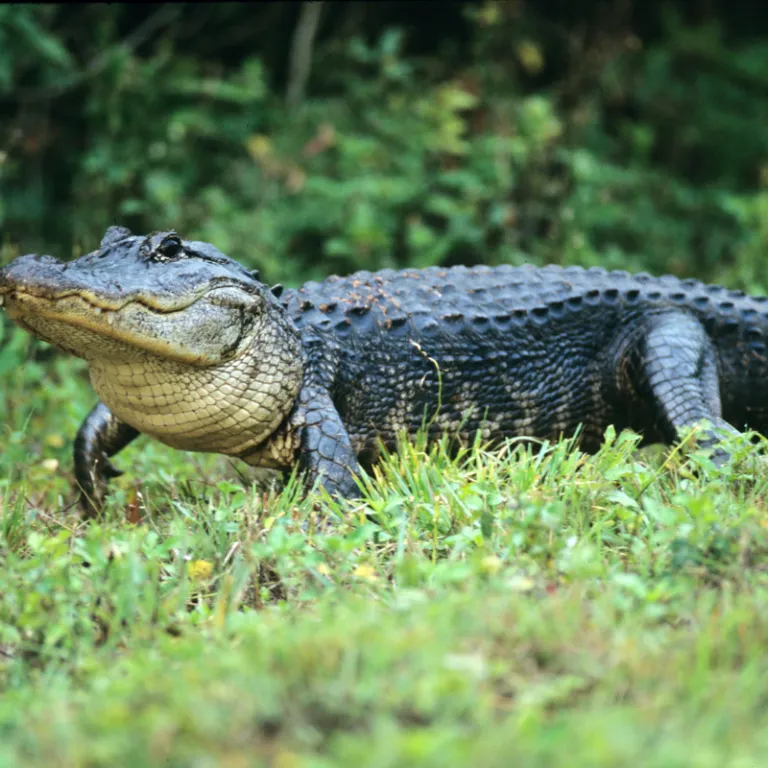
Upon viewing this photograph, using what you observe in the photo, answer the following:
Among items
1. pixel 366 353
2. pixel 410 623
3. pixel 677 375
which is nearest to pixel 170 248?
pixel 366 353

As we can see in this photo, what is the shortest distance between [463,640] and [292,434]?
1.70 meters

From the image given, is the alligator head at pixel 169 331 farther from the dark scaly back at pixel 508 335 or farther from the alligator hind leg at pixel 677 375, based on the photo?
the alligator hind leg at pixel 677 375

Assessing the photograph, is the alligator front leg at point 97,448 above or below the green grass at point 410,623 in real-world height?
below

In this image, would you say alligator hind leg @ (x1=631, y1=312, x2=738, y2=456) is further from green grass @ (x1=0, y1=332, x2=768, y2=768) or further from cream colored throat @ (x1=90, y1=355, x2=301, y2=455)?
cream colored throat @ (x1=90, y1=355, x2=301, y2=455)

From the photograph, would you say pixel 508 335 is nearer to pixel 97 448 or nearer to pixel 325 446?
pixel 325 446

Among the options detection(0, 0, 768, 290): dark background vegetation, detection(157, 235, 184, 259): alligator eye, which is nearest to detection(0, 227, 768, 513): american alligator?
detection(157, 235, 184, 259): alligator eye

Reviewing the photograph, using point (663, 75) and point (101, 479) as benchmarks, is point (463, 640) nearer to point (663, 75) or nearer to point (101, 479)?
point (101, 479)

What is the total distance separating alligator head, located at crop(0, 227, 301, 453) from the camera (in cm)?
333

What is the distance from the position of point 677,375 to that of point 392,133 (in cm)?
420

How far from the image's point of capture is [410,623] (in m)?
2.28

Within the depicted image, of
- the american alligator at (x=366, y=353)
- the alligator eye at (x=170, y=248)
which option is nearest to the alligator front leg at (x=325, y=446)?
the american alligator at (x=366, y=353)

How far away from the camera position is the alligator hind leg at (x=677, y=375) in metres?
4.06

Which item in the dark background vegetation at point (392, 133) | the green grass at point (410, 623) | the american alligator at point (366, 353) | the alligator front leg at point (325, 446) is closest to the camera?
the green grass at point (410, 623)

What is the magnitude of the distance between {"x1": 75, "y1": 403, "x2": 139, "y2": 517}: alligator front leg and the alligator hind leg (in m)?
2.09
